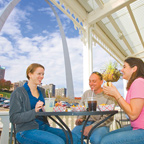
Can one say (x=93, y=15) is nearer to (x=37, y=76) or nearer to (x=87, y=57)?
(x=87, y=57)

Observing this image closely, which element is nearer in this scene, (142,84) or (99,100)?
(142,84)

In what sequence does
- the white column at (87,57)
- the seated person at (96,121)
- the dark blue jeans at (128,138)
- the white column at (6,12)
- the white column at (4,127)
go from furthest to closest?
the white column at (6,12) → the white column at (87,57) → the white column at (4,127) → the seated person at (96,121) → the dark blue jeans at (128,138)

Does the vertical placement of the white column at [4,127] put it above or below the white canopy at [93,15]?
below

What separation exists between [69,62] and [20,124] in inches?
205

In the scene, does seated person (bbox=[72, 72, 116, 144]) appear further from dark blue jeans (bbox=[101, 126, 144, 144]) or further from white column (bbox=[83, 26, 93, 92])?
white column (bbox=[83, 26, 93, 92])

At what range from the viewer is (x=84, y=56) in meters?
3.10

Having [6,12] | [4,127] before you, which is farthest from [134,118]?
[6,12]

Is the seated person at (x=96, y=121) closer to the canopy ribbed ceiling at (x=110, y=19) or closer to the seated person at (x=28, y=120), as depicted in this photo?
the seated person at (x=28, y=120)

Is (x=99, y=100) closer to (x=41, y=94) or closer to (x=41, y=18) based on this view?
(x=41, y=94)

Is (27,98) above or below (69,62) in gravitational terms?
below

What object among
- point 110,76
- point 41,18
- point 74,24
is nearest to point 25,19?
point 41,18

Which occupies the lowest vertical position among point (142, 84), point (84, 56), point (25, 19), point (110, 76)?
point (142, 84)

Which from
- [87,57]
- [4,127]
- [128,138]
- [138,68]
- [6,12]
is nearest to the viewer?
[128,138]

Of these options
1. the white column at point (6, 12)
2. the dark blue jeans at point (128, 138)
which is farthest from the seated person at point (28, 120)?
the white column at point (6, 12)
